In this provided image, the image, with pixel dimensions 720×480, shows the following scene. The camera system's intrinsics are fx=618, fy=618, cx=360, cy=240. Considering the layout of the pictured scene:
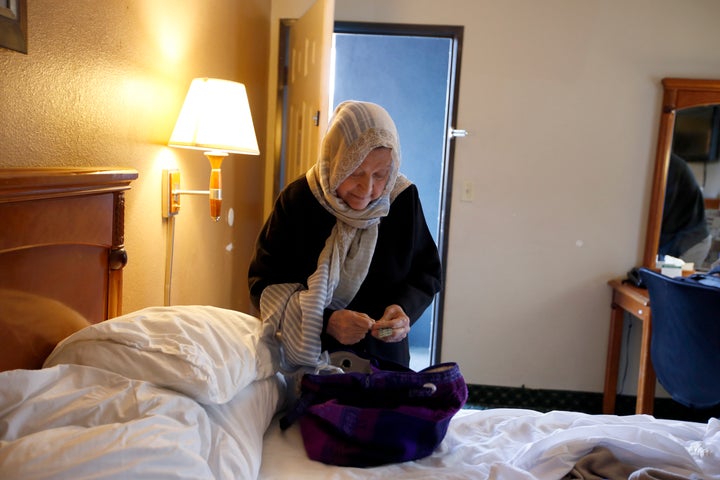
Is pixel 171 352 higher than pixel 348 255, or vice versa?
pixel 348 255

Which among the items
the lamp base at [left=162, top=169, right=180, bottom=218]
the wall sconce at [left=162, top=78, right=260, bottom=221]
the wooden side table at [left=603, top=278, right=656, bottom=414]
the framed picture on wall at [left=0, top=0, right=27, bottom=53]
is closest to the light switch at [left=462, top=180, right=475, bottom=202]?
the wooden side table at [left=603, top=278, right=656, bottom=414]

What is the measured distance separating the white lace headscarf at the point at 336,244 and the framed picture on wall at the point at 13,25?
0.66 m

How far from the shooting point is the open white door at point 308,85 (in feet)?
7.97

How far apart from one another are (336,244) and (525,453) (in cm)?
57

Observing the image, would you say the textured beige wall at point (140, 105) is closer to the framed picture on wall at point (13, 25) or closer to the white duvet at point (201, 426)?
the framed picture on wall at point (13, 25)

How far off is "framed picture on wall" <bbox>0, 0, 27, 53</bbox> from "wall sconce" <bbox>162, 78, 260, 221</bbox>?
65 centimetres

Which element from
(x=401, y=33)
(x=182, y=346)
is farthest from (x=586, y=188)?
(x=182, y=346)

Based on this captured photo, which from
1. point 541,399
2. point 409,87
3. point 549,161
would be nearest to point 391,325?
point 549,161

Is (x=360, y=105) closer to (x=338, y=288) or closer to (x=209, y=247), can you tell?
(x=338, y=288)

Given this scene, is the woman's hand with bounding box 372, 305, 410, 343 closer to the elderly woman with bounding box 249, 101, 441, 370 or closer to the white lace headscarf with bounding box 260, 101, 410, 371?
the elderly woman with bounding box 249, 101, 441, 370

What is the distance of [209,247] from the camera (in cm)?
214

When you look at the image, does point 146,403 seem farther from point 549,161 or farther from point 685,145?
point 685,145

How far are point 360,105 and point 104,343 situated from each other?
0.77 metres

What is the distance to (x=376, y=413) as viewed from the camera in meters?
1.16
